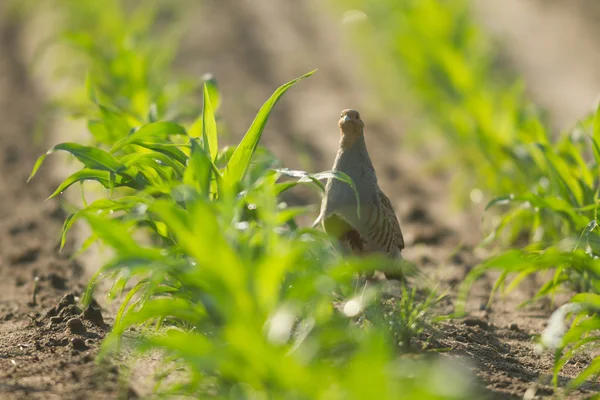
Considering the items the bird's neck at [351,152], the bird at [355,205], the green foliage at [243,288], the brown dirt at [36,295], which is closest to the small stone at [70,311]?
the brown dirt at [36,295]

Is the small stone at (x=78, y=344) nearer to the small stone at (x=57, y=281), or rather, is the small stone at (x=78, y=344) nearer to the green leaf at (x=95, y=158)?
the green leaf at (x=95, y=158)

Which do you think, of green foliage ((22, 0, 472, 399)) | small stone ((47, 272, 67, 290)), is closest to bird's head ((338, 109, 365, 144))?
green foliage ((22, 0, 472, 399))

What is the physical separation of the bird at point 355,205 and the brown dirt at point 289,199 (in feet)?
1.70

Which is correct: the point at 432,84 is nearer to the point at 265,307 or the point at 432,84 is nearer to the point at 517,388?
the point at 517,388

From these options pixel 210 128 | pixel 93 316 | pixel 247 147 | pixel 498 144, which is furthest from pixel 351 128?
pixel 498 144

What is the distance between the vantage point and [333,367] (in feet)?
8.30

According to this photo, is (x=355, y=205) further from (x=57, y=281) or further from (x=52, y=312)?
(x=57, y=281)

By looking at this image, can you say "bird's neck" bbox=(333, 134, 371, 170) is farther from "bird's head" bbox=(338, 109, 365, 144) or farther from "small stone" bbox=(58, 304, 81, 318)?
"small stone" bbox=(58, 304, 81, 318)

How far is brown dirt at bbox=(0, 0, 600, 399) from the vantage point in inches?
118

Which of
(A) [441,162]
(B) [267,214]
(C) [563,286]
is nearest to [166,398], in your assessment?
(B) [267,214]

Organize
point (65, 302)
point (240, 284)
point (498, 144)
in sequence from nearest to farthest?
point (240, 284)
point (65, 302)
point (498, 144)

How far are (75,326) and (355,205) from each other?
3.85ft

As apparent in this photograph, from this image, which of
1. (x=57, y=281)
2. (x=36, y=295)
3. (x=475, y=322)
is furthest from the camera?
(x=57, y=281)

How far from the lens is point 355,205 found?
124 inches
